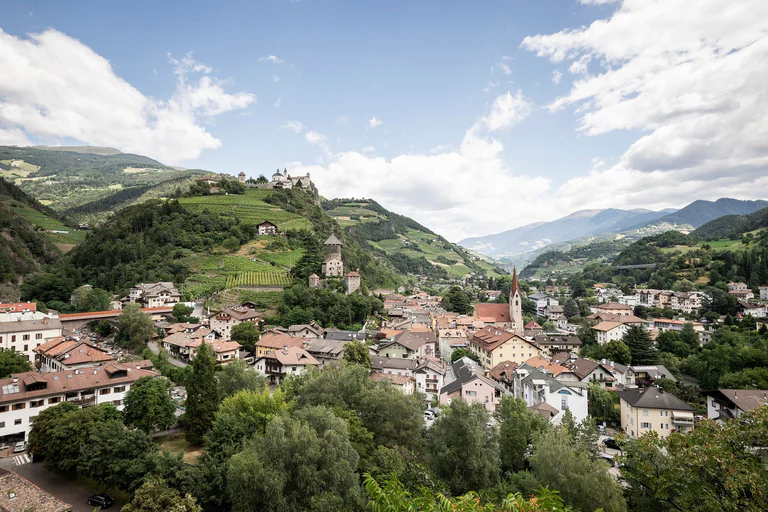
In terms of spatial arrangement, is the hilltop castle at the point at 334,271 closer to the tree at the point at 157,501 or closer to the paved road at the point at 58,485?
the paved road at the point at 58,485

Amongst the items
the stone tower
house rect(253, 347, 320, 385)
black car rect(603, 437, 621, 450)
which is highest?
the stone tower

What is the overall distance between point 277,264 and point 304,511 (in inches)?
2252

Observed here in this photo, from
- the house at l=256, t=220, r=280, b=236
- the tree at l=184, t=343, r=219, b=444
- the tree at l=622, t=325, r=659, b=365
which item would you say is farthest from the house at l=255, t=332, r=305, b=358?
the tree at l=622, t=325, r=659, b=365

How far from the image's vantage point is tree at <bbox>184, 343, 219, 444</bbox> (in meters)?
23.9

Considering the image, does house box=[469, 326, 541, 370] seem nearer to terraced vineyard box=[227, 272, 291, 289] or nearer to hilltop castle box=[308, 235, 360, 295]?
hilltop castle box=[308, 235, 360, 295]

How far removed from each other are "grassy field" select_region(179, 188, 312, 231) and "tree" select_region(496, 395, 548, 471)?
65.7 m

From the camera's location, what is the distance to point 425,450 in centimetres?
2281

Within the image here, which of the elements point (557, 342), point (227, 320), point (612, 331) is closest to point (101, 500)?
point (227, 320)

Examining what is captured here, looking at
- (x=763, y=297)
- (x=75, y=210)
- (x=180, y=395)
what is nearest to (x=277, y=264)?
(x=180, y=395)

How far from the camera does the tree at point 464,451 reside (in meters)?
20.5

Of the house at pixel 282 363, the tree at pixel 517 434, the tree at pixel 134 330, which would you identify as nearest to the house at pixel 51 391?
the house at pixel 282 363

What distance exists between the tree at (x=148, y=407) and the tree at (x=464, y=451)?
653 inches

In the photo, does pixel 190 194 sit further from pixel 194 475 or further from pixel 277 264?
pixel 194 475

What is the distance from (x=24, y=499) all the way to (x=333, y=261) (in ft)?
182
